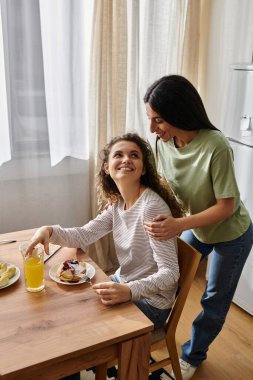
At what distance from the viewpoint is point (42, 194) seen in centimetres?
238

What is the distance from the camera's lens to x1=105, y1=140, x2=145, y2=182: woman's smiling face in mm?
1421

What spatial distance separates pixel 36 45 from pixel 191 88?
1.11m

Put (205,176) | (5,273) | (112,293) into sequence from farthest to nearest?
1. (205,176)
2. (5,273)
3. (112,293)

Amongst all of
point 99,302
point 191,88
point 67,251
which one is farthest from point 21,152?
point 99,302

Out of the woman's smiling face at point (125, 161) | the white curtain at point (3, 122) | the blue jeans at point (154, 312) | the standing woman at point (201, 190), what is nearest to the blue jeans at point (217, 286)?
the standing woman at point (201, 190)

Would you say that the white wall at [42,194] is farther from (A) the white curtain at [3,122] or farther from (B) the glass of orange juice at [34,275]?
(B) the glass of orange juice at [34,275]

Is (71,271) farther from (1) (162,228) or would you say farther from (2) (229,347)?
(2) (229,347)

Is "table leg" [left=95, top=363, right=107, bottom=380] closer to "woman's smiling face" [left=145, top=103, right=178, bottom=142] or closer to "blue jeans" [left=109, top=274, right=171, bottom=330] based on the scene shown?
"blue jeans" [left=109, top=274, right=171, bottom=330]

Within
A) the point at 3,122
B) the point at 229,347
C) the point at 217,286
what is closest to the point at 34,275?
the point at 217,286

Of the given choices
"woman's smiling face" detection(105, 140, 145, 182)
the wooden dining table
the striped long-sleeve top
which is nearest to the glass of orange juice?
the wooden dining table

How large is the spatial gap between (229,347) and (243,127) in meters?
1.21

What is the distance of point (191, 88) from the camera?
1.40m

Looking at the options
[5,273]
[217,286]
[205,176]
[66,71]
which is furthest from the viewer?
[66,71]

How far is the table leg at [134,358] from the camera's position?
99 cm
